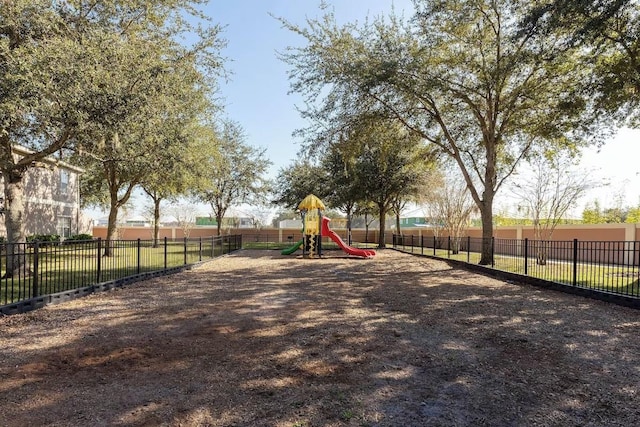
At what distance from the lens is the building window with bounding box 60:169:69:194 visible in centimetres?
2672

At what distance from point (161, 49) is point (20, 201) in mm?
6254

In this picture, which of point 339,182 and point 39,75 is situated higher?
point 39,75

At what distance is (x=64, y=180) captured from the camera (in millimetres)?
27188

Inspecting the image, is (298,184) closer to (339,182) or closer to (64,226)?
(339,182)

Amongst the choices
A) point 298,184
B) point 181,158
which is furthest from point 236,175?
point 181,158

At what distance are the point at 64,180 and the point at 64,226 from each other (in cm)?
307

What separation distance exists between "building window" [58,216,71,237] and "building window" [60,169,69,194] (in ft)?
5.89

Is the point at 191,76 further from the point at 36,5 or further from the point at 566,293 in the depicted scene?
the point at 566,293

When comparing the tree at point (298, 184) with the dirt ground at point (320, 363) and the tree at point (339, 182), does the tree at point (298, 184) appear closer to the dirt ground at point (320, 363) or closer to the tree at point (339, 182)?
the tree at point (339, 182)

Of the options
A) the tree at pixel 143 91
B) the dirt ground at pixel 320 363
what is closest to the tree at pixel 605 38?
the dirt ground at pixel 320 363

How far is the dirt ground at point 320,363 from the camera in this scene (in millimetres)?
3252

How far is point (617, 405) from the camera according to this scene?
3.40 m

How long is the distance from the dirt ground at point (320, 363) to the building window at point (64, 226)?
22.0m

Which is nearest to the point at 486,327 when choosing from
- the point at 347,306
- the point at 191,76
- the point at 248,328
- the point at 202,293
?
the point at 347,306
